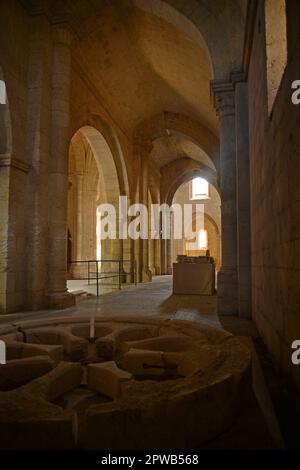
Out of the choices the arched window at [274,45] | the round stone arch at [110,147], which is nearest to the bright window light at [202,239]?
the round stone arch at [110,147]

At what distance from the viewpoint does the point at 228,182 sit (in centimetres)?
588

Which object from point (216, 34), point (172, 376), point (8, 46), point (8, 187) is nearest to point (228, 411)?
point (172, 376)

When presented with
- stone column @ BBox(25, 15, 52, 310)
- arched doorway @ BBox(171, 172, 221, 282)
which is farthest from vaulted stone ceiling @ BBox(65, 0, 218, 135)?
arched doorway @ BBox(171, 172, 221, 282)

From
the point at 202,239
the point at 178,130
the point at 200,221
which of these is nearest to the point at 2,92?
the point at 178,130

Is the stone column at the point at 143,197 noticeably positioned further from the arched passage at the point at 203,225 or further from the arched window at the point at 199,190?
the arched window at the point at 199,190

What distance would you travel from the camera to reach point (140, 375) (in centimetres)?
264

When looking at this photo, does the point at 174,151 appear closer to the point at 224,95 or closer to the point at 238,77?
the point at 224,95

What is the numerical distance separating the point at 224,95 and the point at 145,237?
28.2 ft

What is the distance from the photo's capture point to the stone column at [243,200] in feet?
17.4

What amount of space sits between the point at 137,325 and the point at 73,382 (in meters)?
1.33

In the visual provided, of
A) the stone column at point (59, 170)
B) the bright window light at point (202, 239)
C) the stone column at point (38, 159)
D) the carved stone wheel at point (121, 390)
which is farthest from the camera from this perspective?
the bright window light at point (202, 239)

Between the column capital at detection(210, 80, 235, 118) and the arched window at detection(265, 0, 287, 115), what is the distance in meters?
2.26

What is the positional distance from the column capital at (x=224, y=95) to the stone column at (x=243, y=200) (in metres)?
→ 0.22
